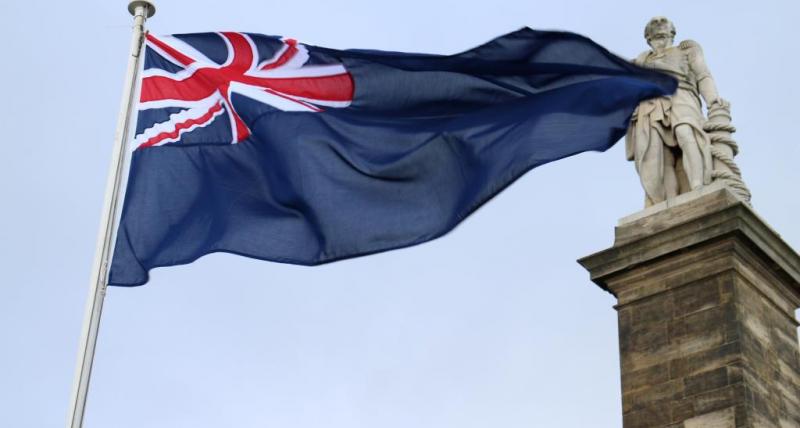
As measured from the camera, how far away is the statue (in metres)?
20.3

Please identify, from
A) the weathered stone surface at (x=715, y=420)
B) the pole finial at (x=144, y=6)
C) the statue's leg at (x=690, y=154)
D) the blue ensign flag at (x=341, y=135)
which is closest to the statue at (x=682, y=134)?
the statue's leg at (x=690, y=154)

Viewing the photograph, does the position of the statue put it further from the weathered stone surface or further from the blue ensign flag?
the weathered stone surface

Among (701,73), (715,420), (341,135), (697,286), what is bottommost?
(715,420)

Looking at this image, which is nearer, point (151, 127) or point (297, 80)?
point (151, 127)

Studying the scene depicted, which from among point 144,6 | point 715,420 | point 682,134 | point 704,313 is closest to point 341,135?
point 144,6

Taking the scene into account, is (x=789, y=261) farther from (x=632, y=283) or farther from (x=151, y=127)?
(x=151, y=127)

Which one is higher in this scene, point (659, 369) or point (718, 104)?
point (718, 104)

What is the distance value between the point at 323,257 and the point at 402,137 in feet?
6.98

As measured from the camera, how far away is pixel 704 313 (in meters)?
18.9

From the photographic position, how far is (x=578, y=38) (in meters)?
21.0

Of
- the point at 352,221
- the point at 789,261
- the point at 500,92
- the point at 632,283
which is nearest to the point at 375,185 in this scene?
the point at 352,221

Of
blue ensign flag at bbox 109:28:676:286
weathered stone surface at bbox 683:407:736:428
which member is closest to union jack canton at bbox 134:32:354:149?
blue ensign flag at bbox 109:28:676:286

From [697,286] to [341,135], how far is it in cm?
496

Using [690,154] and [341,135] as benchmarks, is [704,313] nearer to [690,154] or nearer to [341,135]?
[690,154]
